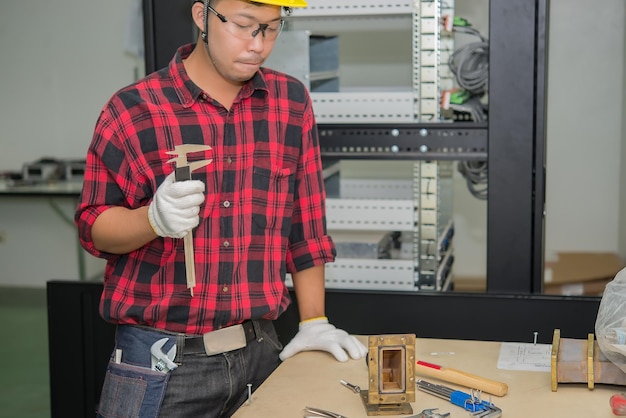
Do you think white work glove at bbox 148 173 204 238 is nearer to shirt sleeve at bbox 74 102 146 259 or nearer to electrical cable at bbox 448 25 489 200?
shirt sleeve at bbox 74 102 146 259

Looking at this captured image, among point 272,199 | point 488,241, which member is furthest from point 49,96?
point 272,199

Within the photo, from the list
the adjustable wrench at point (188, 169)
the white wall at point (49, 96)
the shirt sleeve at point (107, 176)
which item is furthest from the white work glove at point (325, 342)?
the white wall at point (49, 96)

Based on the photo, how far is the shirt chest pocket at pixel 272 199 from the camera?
1639 millimetres

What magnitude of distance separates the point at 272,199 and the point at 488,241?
84 cm

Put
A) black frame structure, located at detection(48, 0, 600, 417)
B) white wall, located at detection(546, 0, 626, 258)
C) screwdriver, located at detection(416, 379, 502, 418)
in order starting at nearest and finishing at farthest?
screwdriver, located at detection(416, 379, 502, 418), black frame structure, located at detection(48, 0, 600, 417), white wall, located at detection(546, 0, 626, 258)

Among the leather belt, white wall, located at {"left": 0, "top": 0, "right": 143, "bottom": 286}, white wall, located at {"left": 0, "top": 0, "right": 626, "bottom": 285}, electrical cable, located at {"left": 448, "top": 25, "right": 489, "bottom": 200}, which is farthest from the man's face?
white wall, located at {"left": 0, "top": 0, "right": 626, "bottom": 285}

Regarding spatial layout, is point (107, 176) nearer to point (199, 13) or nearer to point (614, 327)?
point (199, 13)

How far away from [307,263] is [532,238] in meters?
0.80

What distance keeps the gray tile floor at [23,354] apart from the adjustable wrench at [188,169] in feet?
6.28

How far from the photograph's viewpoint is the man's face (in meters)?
1.52

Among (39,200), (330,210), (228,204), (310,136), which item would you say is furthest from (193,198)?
(39,200)

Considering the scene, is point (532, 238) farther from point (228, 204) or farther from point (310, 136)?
point (228, 204)

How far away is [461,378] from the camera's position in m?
1.36

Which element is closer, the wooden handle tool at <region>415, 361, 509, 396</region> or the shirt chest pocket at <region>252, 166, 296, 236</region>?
the wooden handle tool at <region>415, 361, 509, 396</region>
